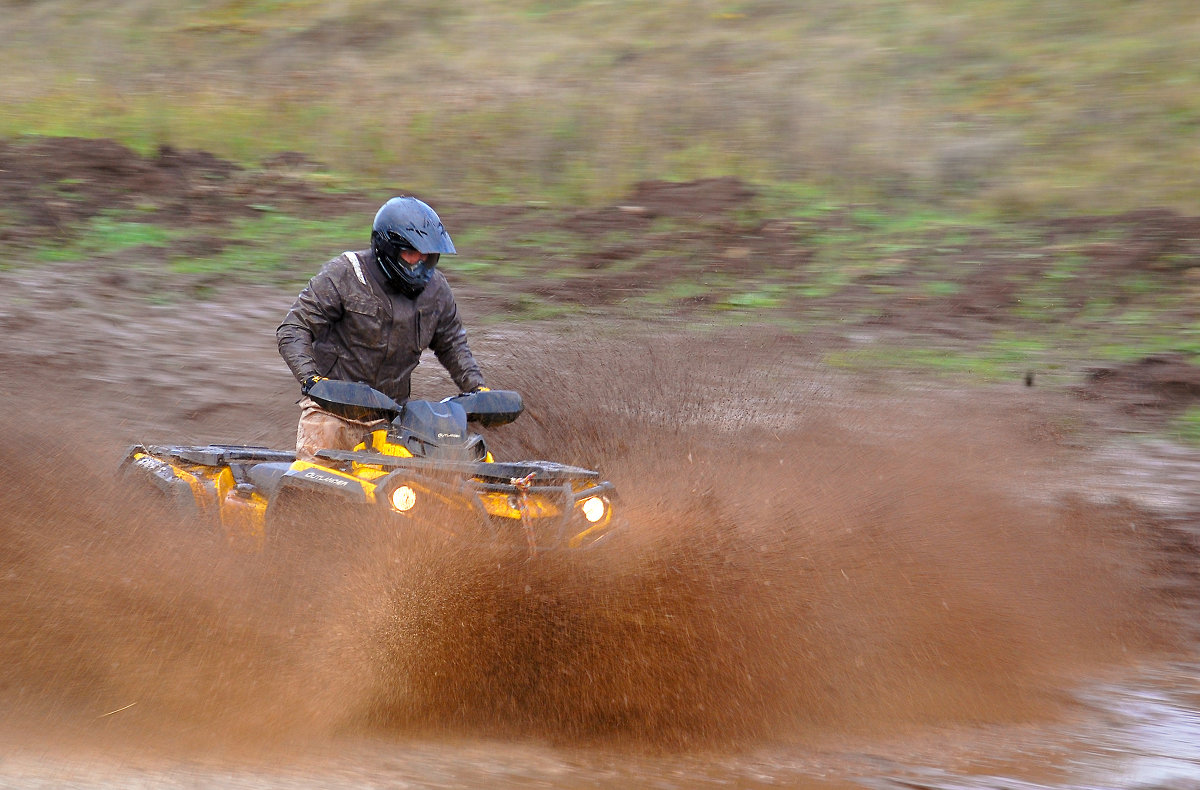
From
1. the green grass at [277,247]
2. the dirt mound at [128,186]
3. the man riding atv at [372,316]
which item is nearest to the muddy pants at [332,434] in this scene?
the man riding atv at [372,316]

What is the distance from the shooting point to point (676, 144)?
14758mm

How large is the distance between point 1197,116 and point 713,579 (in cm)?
1065

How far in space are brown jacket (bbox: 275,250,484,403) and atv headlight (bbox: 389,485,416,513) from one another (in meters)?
1.12

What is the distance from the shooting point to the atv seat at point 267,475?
5820mm

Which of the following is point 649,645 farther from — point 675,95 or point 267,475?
point 675,95

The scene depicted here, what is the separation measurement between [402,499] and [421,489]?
0.30 ft

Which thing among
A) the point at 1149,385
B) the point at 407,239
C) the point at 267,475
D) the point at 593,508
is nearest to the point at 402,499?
the point at 593,508

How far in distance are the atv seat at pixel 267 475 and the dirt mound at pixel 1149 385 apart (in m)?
6.02

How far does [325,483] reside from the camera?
5.23 meters

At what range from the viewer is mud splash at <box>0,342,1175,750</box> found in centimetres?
493

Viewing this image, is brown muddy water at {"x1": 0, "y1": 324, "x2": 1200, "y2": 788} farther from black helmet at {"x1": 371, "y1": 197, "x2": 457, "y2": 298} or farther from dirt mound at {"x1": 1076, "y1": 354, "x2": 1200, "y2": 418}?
dirt mound at {"x1": 1076, "y1": 354, "x2": 1200, "y2": 418}

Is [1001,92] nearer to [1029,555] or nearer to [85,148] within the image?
[1029,555]

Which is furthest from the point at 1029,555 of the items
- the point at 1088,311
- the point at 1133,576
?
the point at 1088,311

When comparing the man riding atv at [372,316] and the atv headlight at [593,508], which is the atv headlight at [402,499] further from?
the man riding atv at [372,316]
